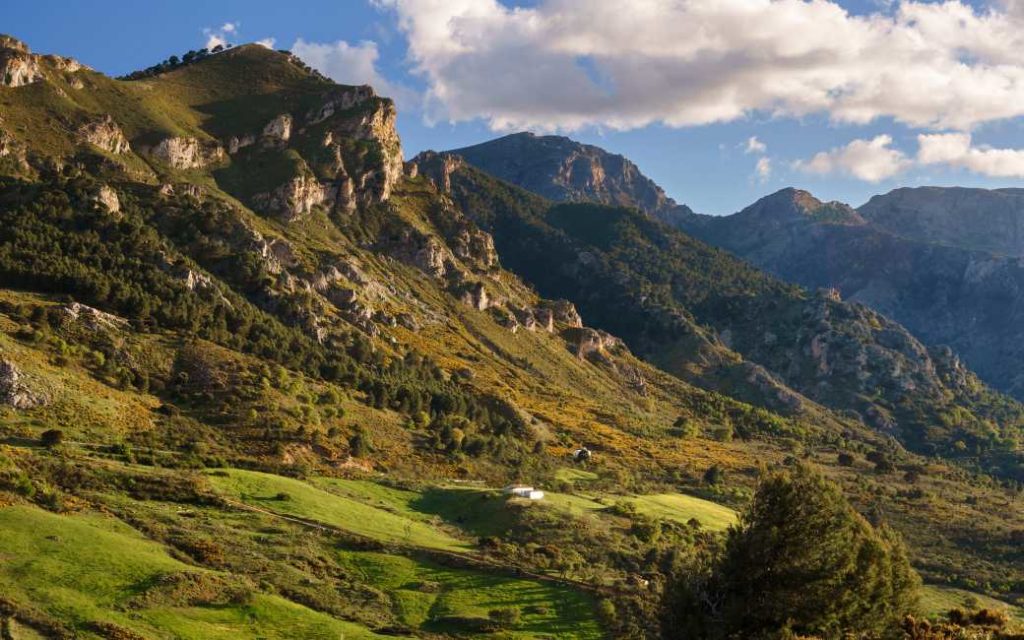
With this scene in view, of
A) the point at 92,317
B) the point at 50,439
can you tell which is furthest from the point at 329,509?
the point at 92,317

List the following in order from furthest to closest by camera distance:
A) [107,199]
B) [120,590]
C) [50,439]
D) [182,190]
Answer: [182,190]
[107,199]
[50,439]
[120,590]

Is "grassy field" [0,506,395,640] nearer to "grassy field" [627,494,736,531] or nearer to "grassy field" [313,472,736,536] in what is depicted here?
"grassy field" [313,472,736,536]

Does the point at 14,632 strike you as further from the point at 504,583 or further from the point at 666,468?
the point at 666,468

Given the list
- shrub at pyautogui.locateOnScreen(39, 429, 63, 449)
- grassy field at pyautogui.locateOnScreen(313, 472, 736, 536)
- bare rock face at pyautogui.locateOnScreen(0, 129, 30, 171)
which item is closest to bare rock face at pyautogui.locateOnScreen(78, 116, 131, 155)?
bare rock face at pyautogui.locateOnScreen(0, 129, 30, 171)

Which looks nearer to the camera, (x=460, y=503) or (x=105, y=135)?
(x=460, y=503)

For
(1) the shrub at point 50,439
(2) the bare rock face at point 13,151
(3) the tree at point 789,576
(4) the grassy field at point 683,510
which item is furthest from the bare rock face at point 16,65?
(3) the tree at point 789,576

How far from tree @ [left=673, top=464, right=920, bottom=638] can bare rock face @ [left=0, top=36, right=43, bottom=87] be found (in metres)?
204

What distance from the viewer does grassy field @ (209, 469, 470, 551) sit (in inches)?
2320

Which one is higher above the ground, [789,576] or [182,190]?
[182,190]

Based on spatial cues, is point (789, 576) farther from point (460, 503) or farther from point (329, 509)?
point (460, 503)

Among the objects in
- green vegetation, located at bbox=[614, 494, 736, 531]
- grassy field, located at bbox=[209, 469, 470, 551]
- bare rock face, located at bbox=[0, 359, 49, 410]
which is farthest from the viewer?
green vegetation, located at bbox=[614, 494, 736, 531]

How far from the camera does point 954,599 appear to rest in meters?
88.6

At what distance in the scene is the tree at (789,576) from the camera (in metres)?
37.1

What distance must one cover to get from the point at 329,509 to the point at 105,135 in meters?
161
